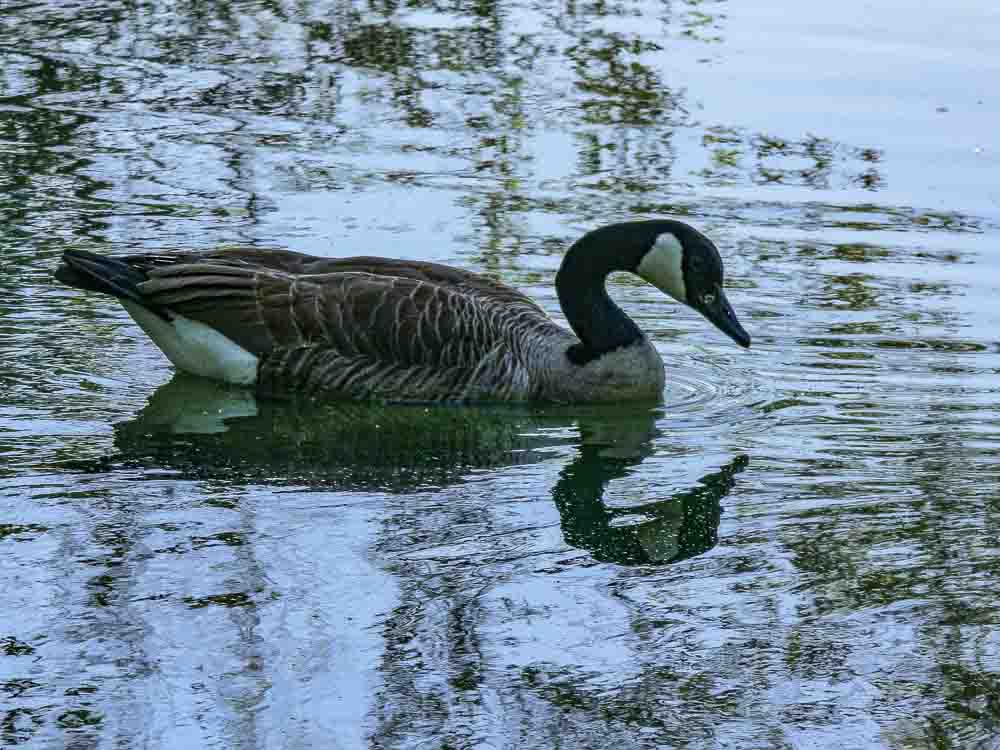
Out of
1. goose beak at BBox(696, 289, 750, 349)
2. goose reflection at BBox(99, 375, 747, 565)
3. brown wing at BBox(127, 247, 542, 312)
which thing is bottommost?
goose reflection at BBox(99, 375, 747, 565)

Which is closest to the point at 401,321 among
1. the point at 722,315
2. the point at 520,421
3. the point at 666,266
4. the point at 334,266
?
the point at 334,266

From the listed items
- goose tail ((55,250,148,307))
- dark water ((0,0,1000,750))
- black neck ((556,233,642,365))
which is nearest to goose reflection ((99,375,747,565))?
dark water ((0,0,1000,750))

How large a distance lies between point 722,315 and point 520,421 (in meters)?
1.22

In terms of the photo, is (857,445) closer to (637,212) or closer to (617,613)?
(617,613)

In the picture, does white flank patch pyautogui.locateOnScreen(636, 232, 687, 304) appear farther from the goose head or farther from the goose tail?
the goose tail

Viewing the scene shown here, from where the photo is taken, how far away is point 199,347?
945 centimetres

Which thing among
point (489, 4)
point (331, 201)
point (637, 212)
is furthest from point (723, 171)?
point (489, 4)

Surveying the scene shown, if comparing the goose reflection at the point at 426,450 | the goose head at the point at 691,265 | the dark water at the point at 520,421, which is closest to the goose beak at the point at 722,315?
the goose head at the point at 691,265

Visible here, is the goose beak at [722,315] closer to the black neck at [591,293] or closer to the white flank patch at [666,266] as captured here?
the white flank patch at [666,266]

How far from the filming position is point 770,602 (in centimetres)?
648

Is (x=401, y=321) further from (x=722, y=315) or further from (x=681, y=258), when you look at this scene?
(x=722, y=315)

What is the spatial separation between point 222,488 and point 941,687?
3191mm

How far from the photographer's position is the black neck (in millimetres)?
9539

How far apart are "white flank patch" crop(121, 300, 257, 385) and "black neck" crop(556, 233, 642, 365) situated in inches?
64.9
